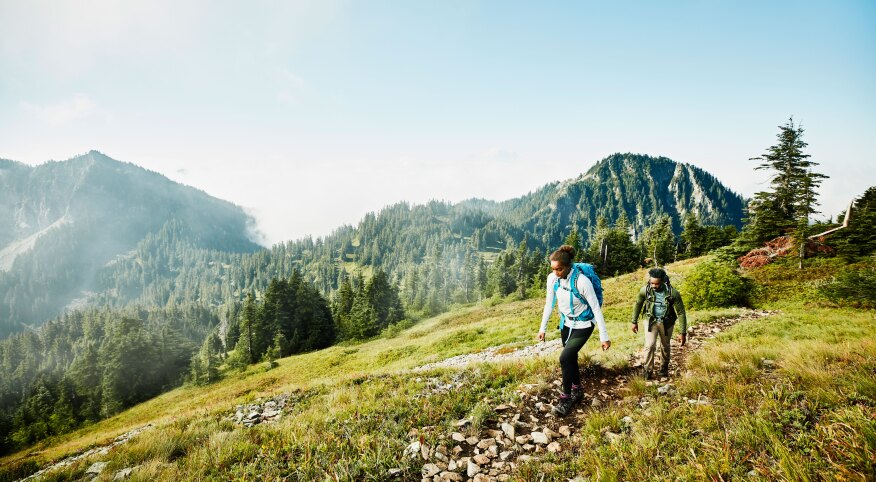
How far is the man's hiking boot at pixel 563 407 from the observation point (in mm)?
6461

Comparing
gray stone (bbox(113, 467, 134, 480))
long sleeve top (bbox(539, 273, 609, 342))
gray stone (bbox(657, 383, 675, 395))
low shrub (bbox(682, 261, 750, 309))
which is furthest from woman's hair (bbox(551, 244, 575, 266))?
low shrub (bbox(682, 261, 750, 309))

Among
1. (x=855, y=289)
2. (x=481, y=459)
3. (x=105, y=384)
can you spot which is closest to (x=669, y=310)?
(x=481, y=459)

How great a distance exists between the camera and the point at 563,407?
21.3 ft

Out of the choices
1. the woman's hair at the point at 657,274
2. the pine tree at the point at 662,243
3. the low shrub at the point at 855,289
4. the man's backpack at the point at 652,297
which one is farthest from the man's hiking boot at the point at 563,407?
the pine tree at the point at 662,243

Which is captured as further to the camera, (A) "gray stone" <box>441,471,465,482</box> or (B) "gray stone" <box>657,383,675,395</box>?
(B) "gray stone" <box>657,383,675,395</box>

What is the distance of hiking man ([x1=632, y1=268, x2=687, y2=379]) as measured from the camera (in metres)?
7.95

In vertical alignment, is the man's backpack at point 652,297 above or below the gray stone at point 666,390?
above

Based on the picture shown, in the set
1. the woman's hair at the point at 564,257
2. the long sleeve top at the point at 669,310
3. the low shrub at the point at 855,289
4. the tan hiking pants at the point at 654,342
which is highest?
the woman's hair at the point at 564,257

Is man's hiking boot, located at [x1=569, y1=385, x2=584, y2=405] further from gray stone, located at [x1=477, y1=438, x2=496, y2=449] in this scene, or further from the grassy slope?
gray stone, located at [x1=477, y1=438, x2=496, y2=449]

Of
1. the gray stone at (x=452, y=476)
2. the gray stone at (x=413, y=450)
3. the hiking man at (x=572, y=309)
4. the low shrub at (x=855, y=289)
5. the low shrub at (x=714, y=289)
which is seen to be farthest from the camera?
the low shrub at (x=714, y=289)

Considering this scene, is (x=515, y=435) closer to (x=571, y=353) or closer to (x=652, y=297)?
(x=571, y=353)

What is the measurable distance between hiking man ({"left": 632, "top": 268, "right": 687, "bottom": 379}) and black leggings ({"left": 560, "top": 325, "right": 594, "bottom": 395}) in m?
2.37

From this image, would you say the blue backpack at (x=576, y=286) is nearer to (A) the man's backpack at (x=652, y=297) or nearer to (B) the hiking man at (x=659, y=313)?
(B) the hiking man at (x=659, y=313)

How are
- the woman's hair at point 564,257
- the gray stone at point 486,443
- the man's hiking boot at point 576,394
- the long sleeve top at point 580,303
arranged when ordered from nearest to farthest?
the gray stone at point 486,443 < the long sleeve top at point 580,303 < the woman's hair at point 564,257 < the man's hiking boot at point 576,394
